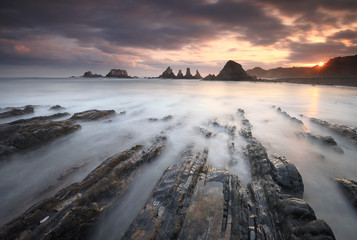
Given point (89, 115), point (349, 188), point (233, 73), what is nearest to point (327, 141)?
point (349, 188)

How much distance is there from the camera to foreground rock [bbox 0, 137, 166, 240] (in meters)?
2.40

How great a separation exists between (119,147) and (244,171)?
444 centimetres

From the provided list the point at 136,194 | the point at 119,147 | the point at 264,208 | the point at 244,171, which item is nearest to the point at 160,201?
the point at 136,194

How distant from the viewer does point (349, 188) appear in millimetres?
3344

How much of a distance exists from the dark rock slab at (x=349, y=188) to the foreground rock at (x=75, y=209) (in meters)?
4.90

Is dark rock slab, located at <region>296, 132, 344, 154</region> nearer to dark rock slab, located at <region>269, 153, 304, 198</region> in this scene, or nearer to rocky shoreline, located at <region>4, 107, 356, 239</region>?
rocky shoreline, located at <region>4, 107, 356, 239</region>

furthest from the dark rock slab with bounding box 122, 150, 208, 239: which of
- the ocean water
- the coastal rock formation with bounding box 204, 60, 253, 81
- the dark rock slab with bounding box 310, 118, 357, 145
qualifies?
the coastal rock formation with bounding box 204, 60, 253, 81

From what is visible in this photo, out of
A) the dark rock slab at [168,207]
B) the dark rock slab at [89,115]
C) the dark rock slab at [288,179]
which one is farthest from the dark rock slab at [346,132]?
the dark rock slab at [89,115]

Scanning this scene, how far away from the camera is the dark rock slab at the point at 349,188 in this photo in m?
3.14

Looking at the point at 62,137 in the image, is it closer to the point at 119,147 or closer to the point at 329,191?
the point at 119,147

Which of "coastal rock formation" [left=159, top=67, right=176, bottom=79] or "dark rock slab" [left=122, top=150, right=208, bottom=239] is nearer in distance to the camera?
"dark rock slab" [left=122, top=150, right=208, bottom=239]

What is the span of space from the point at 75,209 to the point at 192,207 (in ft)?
6.78

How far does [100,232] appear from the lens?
2697mm

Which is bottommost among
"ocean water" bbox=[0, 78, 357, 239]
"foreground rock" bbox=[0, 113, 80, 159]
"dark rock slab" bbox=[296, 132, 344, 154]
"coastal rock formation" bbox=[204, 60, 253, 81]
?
"ocean water" bbox=[0, 78, 357, 239]
